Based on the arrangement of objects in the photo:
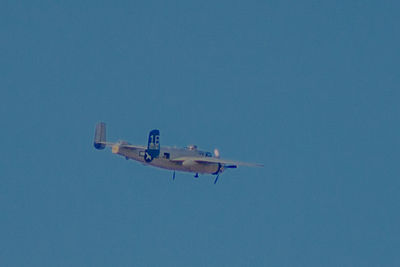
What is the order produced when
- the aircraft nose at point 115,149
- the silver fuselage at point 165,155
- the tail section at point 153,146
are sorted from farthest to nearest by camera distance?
the silver fuselage at point 165,155 < the aircraft nose at point 115,149 < the tail section at point 153,146

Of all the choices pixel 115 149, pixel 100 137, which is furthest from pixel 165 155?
pixel 100 137

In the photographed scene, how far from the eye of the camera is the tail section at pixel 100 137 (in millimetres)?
102375

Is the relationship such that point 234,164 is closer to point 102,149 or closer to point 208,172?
point 208,172

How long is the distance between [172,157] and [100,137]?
978cm

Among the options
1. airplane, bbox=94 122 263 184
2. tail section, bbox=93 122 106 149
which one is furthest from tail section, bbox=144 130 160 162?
tail section, bbox=93 122 106 149

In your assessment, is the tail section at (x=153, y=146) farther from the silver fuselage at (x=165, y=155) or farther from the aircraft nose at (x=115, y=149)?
the aircraft nose at (x=115, y=149)

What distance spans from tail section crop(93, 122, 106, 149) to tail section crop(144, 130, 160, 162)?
9227 millimetres

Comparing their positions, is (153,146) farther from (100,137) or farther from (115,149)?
(100,137)

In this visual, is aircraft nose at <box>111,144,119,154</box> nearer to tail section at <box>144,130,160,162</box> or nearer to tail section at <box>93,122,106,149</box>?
tail section at <box>144,130,160,162</box>

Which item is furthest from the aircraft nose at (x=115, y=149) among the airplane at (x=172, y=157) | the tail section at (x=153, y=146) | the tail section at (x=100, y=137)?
the tail section at (x=100, y=137)

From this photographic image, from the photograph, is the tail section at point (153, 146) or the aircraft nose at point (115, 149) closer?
the tail section at point (153, 146)

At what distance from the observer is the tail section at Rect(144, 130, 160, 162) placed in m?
94.2

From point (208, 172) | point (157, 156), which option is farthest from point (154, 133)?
point (208, 172)

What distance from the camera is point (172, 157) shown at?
96375 millimetres
